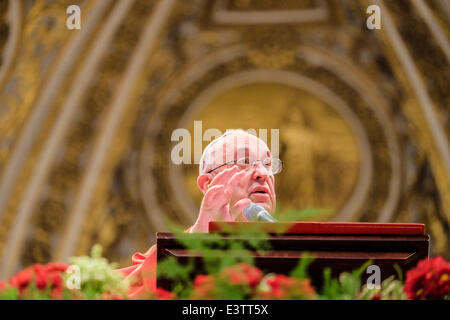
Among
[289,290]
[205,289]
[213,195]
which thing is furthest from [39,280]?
[213,195]

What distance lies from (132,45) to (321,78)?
2.21 m

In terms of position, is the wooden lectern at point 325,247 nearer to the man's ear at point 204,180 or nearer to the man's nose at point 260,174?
the man's nose at point 260,174

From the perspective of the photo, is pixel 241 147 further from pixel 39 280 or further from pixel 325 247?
pixel 39 280

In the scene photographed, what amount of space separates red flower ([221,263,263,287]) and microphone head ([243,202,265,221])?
2.71 feet

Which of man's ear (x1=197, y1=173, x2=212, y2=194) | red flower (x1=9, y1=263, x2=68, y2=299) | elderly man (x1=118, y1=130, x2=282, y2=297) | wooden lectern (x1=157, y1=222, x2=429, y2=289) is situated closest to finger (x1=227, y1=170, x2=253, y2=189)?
elderly man (x1=118, y1=130, x2=282, y2=297)

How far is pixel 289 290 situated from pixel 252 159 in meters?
1.32

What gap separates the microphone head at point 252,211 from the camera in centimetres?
244

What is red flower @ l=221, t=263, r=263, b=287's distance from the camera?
1.56 m

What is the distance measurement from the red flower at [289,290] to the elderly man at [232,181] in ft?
3.09

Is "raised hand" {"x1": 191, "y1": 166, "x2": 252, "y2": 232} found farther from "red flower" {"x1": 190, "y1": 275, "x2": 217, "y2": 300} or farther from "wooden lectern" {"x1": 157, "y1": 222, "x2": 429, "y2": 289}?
"red flower" {"x1": 190, "y1": 275, "x2": 217, "y2": 300}

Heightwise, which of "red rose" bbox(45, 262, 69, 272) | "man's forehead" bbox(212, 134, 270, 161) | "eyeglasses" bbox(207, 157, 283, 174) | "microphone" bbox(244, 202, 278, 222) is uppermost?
"man's forehead" bbox(212, 134, 270, 161)

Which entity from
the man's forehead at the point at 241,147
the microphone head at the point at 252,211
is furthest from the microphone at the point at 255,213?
the man's forehead at the point at 241,147

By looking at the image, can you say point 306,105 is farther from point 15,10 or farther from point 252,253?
point 252,253
